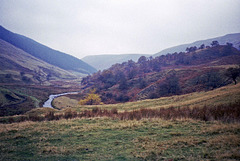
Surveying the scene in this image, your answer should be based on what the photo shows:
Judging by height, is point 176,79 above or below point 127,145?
above

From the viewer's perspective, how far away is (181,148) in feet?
23.7

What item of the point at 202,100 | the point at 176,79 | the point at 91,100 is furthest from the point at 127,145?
the point at 176,79

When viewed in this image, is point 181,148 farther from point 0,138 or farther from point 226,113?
point 0,138

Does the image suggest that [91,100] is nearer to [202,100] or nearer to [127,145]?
[202,100]

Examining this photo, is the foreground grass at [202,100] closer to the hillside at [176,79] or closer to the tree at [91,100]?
the hillside at [176,79]

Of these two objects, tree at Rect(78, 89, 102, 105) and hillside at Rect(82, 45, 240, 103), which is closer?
hillside at Rect(82, 45, 240, 103)

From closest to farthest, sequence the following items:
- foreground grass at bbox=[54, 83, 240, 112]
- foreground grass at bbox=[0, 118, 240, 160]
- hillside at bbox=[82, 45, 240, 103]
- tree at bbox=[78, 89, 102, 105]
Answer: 1. foreground grass at bbox=[0, 118, 240, 160]
2. foreground grass at bbox=[54, 83, 240, 112]
3. hillside at bbox=[82, 45, 240, 103]
4. tree at bbox=[78, 89, 102, 105]

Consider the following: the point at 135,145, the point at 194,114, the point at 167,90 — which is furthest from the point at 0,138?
the point at 167,90

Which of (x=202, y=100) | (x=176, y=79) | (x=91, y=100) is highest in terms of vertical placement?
(x=176, y=79)

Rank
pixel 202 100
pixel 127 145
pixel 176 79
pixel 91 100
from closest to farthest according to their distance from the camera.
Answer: pixel 127 145 < pixel 202 100 < pixel 176 79 < pixel 91 100

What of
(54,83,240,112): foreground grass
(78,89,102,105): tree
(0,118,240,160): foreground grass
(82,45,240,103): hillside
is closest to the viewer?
(0,118,240,160): foreground grass

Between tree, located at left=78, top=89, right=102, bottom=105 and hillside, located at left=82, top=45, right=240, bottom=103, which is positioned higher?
hillside, located at left=82, top=45, right=240, bottom=103

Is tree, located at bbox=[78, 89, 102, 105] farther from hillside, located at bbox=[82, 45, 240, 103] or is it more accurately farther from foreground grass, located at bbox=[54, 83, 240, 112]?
foreground grass, located at bbox=[54, 83, 240, 112]

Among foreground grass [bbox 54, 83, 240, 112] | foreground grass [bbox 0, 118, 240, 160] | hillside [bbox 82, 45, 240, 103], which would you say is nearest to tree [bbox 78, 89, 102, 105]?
hillside [bbox 82, 45, 240, 103]
